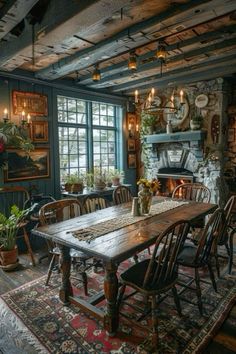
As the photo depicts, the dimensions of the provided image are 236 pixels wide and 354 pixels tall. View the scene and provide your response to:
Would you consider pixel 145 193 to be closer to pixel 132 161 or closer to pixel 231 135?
pixel 231 135

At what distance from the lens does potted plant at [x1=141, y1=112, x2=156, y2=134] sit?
5.37 metres

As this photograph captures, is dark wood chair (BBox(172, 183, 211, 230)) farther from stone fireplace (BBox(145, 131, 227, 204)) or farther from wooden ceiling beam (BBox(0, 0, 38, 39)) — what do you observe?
wooden ceiling beam (BBox(0, 0, 38, 39))

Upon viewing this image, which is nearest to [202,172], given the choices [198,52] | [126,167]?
[126,167]

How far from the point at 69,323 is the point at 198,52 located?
3270 millimetres

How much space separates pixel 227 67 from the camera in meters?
3.82

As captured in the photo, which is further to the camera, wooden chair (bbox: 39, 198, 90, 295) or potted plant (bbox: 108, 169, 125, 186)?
potted plant (bbox: 108, 169, 125, 186)

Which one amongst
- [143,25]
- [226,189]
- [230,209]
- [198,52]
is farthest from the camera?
[226,189]

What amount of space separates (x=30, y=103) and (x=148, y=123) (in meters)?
2.50

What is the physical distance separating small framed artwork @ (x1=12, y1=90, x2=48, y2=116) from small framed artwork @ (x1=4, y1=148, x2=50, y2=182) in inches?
23.2

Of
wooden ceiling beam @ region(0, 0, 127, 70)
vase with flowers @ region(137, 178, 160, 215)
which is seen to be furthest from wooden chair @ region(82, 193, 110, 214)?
wooden ceiling beam @ region(0, 0, 127, 70)

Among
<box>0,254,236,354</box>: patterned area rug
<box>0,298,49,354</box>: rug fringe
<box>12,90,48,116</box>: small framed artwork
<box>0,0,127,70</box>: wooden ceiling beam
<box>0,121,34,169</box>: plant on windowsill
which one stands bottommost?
<box>0,298,49,354</box>: rug fringe

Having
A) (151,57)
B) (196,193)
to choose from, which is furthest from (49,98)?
(196,193)

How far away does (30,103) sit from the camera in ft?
12.8

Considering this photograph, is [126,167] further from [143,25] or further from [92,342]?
[92,342]
